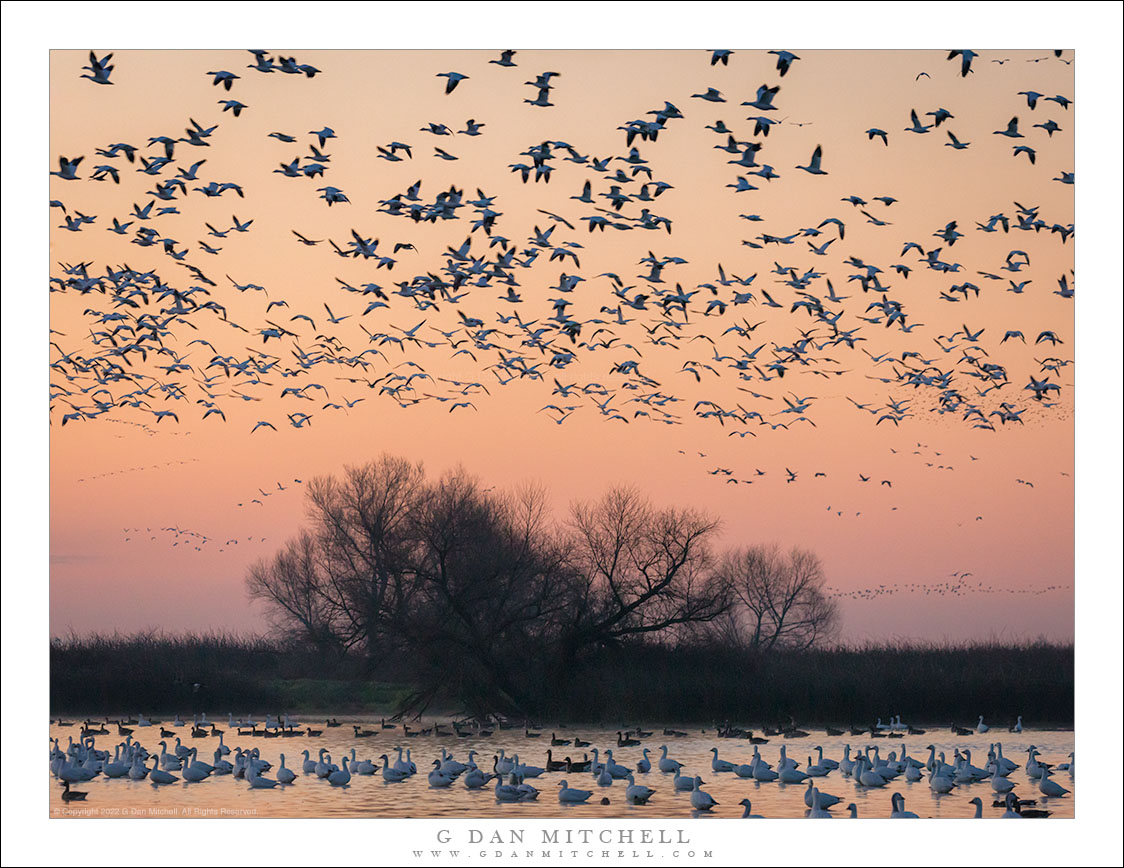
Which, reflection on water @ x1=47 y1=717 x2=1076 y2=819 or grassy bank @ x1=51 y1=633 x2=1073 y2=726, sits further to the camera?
grassy bank @ x1=51 y1=633 x2=1073 y2=726

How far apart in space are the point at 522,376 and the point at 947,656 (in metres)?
15.7

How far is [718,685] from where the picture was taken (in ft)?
117

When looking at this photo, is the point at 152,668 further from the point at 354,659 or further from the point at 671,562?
the point at 671,562

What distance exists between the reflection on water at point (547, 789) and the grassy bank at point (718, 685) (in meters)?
1.62

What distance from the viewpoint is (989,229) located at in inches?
912

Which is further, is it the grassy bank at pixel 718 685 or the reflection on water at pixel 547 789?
the grassy bank at pixel 718 685

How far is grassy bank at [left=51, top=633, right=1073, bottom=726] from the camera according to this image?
34594 mm

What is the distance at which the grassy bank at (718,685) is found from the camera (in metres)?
34.6

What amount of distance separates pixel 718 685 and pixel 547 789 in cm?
1207

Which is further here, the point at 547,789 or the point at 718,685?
the point at 718,685

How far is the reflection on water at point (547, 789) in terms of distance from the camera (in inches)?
874

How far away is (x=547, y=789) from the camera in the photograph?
24344 millimetres

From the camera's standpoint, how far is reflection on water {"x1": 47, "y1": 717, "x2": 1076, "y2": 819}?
72.8 ft

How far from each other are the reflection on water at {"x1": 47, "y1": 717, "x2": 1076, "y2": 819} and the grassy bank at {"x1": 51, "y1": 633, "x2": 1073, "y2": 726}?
1.62 meters
